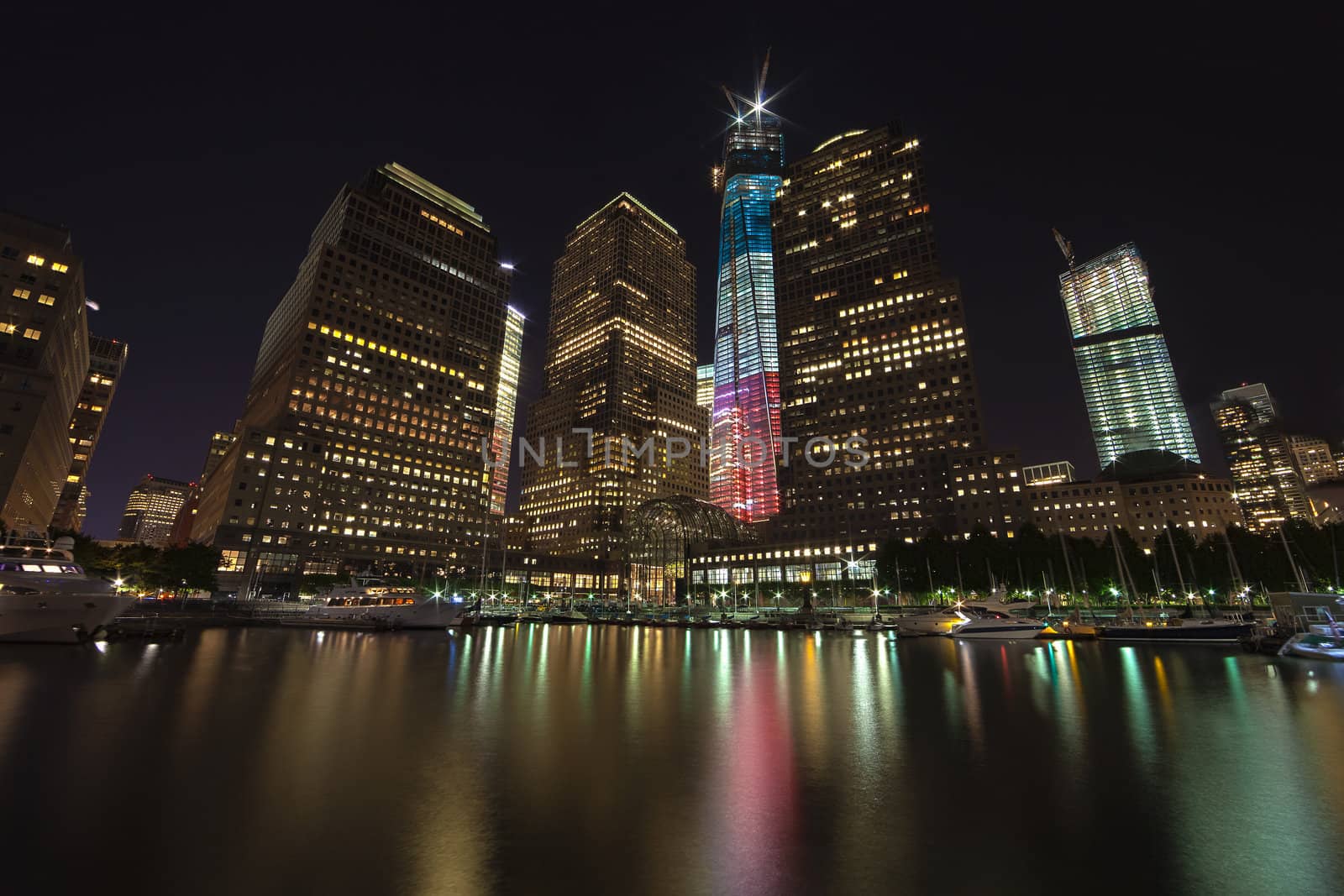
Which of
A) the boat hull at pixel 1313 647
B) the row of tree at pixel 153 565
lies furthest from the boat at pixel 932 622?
the row of tree at pixel 153 565

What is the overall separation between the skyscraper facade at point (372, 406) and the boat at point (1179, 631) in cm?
12394

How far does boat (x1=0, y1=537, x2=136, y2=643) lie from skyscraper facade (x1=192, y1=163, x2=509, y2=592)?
9148 cm

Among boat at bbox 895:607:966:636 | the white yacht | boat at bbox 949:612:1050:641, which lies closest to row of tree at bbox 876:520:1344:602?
boat at bbox 949:612:1050:641

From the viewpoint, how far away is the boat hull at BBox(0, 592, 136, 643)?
3531 centimetres

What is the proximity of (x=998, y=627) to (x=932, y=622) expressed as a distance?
673 centimetres

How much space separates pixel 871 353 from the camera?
15350cm

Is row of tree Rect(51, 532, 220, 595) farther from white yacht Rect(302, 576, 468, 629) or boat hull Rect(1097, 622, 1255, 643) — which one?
boat hull Rect(1097, 622, 1255, 643)

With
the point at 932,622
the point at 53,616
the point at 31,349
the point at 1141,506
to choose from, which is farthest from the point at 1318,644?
the point at 31,349

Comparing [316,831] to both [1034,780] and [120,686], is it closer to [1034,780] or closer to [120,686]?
[1034,780]

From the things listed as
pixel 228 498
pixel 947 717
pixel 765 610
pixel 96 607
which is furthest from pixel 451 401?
pixel 947 717

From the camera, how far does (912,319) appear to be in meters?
149

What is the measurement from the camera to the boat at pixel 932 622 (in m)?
63.2

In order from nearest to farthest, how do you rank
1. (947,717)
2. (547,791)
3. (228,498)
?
(547,791)
(947,717)
(228,498)

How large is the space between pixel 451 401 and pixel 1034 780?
16461cm
